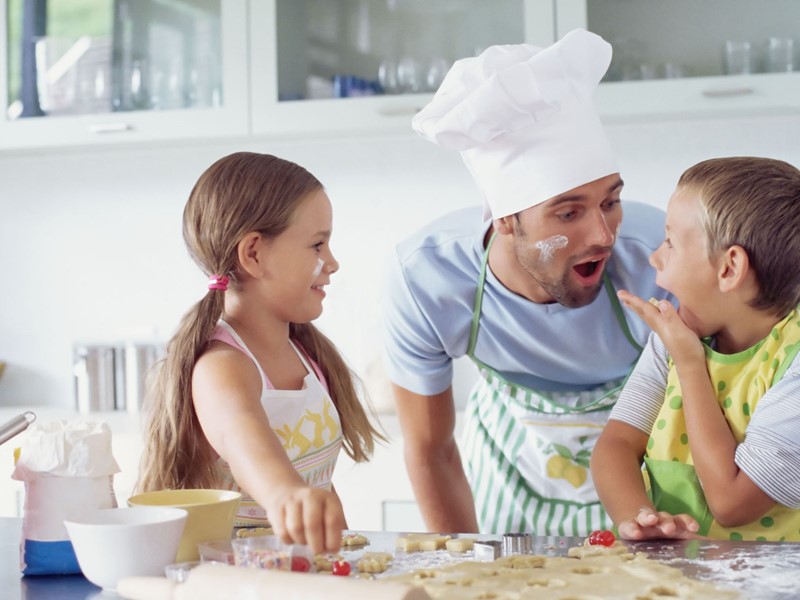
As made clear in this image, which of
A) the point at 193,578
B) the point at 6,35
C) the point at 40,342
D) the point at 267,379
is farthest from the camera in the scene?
the point at 40,342

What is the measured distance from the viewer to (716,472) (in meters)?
1.29

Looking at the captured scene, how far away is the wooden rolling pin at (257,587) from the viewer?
30.5 inches

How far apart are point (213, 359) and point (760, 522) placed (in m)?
0.71

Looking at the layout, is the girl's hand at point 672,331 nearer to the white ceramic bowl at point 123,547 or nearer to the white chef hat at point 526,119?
the white chef hat at point 526,119

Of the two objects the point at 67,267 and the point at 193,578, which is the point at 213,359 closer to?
the point at 193,578

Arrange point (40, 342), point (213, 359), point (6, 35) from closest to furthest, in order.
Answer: point (213, 359)
point (6, 35)
point (40, 342)

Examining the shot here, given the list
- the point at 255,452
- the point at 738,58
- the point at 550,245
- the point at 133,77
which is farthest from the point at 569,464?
the point at 133,77

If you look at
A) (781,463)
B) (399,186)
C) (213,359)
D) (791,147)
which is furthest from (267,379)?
(791,147)

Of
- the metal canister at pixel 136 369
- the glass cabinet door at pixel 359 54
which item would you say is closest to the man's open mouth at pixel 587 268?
the glass cabinet door at pixel 359 54

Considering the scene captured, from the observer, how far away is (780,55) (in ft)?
8.25

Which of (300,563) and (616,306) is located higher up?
(616,306)

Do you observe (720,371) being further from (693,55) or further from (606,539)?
(693,55)

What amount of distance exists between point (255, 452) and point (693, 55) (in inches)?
75.5

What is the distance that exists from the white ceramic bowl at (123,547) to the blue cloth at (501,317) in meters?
0.88
